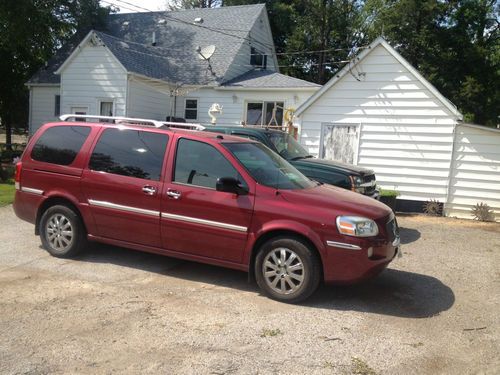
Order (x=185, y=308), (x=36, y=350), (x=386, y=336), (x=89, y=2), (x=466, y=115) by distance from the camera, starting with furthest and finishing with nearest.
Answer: (x=466, y=115) < (x=89, y=2) < (x=185, y=308) < (x=386, y=336) < (x=36, y=350)

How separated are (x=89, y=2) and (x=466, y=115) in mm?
22729

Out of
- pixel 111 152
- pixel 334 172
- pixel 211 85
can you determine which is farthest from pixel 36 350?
pixel 211 85

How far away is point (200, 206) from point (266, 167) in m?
0.96

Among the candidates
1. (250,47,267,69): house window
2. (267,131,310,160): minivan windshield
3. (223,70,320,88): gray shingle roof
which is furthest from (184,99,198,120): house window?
(267,131,310,160): minivan windshield

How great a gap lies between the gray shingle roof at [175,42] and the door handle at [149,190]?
1368cm

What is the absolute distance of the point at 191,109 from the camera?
20.8 meters

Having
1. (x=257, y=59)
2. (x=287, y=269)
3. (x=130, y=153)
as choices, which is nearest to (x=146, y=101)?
(x=257, y=59)

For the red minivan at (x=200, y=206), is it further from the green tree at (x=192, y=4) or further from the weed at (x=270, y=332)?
the green tree at (x=192, y=4)

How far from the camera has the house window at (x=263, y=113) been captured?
62.8 feet

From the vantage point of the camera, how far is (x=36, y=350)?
397 cm

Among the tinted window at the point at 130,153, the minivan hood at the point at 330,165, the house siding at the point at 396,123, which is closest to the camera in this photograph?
the tinted window at the point at 130,153

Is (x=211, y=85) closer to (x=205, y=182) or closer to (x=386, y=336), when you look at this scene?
(x=205, y=182)

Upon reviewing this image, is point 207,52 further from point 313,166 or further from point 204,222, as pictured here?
point 204,222

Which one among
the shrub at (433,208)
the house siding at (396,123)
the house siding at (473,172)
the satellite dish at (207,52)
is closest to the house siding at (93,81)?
the satellite dish at (207,52)
